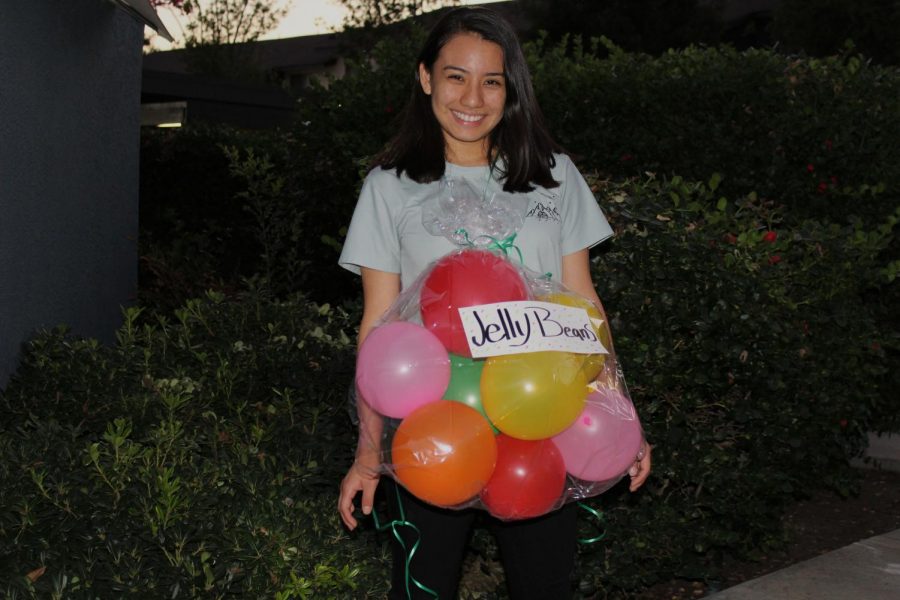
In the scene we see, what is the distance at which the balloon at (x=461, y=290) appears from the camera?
2.26 m

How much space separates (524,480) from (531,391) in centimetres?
21

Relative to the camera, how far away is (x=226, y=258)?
1062 centimetres

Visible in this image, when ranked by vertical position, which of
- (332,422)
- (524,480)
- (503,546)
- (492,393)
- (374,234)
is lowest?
(332,422)

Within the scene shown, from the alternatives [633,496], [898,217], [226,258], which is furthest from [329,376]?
[226,258]

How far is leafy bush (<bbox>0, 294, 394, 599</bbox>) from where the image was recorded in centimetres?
270

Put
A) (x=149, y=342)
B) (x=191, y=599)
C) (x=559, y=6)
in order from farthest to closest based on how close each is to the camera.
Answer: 1. (x=559, y=6)
2. (x=149, y=342)
3. (x=191, y=599)

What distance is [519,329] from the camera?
2.21 m

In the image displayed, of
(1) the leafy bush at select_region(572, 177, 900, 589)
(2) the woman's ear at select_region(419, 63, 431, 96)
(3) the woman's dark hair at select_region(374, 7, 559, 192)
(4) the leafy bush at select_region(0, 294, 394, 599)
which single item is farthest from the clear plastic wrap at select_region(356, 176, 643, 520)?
(1) the leafy bush at select_region(572, 177, 900, 589)

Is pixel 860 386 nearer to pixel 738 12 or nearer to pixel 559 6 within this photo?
pixel 559 6

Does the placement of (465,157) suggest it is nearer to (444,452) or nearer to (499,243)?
(499,243)

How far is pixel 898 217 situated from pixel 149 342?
421cm

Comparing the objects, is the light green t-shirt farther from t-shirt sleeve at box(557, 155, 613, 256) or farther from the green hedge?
the green hedge

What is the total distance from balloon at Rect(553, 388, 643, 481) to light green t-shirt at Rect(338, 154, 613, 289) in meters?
0.43

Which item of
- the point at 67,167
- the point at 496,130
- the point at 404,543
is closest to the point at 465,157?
the point at 496,130
